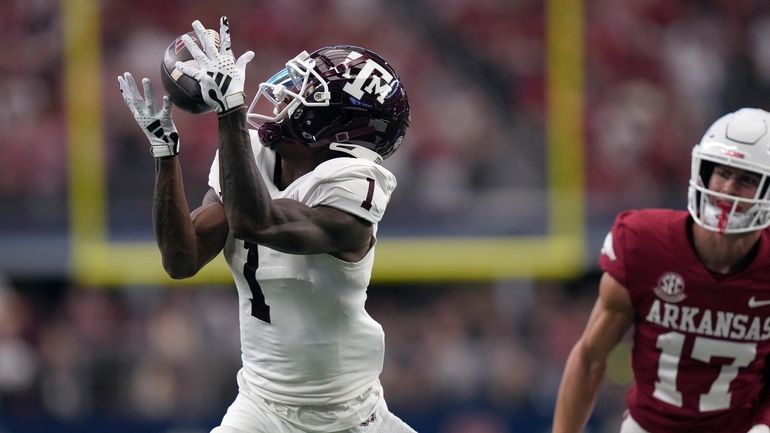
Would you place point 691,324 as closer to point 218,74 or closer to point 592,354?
point 592,354

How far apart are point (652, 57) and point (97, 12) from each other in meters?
4.18

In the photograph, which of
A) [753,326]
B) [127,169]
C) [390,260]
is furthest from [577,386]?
[127,169]

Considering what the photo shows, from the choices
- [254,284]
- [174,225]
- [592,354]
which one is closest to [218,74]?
[174,225]

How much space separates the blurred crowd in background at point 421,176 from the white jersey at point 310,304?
14.4 feet

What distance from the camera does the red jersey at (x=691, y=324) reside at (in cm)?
385

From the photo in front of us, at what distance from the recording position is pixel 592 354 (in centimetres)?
392

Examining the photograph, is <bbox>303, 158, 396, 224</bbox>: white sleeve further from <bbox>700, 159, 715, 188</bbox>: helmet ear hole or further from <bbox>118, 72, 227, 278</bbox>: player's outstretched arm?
<bbox>700, 159, 715, 188</bbox>: helmet ear hole

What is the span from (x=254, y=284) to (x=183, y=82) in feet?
1.86

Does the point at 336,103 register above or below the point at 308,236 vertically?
above

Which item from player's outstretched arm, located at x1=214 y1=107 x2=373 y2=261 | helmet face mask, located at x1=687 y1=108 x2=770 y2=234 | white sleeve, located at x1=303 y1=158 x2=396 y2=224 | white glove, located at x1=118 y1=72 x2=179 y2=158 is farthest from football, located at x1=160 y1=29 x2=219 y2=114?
helmet face mask, located at x1=687 y1=108 x2=770 y2=234

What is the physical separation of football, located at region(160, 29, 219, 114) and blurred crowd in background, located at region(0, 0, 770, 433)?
183 inches

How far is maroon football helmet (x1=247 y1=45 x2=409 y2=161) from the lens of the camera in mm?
3535

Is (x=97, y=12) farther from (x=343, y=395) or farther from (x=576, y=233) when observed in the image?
(x=343, y=395)

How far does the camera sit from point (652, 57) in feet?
33.3
